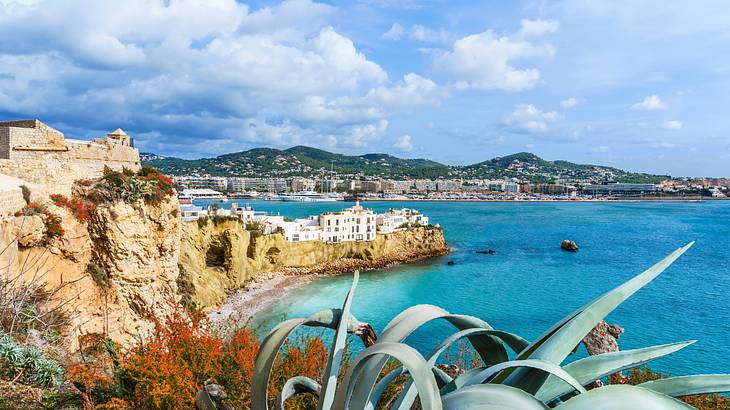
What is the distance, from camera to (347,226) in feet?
107

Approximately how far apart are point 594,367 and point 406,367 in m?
0.89

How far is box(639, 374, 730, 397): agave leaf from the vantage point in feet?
5.43

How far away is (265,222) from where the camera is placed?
3094cm

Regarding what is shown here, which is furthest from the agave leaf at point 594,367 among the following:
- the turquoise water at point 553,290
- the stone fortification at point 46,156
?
the turquoise water at point 553,290

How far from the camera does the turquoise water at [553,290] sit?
1816 cm

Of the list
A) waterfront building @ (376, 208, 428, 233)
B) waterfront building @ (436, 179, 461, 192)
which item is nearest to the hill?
waterfront building @ (436, 179, 461, 192)

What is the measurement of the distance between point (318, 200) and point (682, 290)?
80220 mm

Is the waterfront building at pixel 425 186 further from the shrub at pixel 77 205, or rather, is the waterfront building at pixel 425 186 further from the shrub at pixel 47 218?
the shrub at pixel 47 218

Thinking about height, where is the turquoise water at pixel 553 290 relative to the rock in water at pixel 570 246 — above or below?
below

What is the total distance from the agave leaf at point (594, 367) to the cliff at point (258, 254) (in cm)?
1530

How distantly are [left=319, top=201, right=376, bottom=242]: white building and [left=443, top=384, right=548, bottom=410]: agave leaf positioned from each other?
30.4 meters

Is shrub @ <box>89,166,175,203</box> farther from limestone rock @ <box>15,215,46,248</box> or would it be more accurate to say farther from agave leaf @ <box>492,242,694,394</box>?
agave leaf @ <box>492,242,694,394</box>

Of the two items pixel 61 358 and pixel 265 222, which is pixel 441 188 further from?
pixel 61 358

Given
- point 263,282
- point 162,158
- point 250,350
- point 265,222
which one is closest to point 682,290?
point 263,282
